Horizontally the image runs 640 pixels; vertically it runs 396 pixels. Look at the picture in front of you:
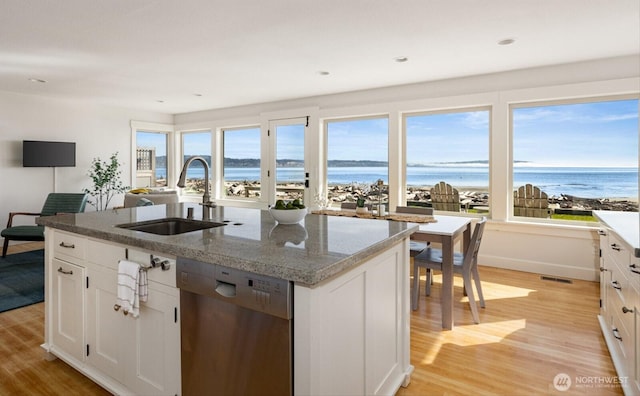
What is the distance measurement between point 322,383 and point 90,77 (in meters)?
4.93

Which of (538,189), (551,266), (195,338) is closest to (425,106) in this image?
(538,189)

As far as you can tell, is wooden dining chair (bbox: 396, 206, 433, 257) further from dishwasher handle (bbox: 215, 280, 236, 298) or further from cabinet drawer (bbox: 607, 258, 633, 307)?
dishwasher handle (bbox: 215, 280, 236, 298)

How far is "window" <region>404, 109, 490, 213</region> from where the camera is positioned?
4695 mm

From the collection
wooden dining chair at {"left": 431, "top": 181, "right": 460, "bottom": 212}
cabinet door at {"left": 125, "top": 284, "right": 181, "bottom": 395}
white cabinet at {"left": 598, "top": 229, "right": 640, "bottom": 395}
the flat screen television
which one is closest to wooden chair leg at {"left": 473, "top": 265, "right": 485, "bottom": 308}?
white cabinet at {"left": 598, "top": 229, "right": 640, "bottom": 395}

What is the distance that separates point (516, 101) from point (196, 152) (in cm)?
591

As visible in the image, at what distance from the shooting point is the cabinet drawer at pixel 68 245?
6.54ft

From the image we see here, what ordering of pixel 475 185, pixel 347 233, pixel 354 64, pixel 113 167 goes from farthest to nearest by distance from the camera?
pixel 113 167, pixel 475 185, pixel 354 64, pixel 347 233

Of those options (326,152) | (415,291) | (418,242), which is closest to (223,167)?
(326,152)

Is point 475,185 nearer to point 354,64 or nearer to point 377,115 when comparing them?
point 377,115

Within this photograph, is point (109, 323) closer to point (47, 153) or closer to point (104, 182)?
point (47, 153)

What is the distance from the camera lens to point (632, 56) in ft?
12.2

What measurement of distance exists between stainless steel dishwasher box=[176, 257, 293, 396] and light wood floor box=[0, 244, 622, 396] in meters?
0.89

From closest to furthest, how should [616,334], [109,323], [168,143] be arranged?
[109,323] < [616,334] < [168,143]

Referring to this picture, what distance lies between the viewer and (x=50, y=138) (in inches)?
233
